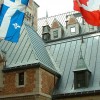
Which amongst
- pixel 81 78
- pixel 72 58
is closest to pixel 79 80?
pixel 81 78

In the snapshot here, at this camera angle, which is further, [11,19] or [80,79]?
[80,79]

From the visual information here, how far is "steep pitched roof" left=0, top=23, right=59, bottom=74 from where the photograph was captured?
79.4 ft

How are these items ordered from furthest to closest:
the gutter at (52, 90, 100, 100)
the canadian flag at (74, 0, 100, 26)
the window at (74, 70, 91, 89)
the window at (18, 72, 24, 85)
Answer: the window at (74, 70, 91, 89)
the window at (18, 72, 24, 85)
the gutter at (52, 90, 100, 100)
the canadian flag at (74, 0, 100, 26)

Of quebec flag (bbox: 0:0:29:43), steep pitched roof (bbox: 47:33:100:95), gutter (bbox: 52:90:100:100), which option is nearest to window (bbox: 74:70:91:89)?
steep pitched roof (bbox: 47:33:100:95)

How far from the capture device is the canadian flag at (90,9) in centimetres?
1602

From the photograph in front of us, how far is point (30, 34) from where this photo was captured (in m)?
27.9

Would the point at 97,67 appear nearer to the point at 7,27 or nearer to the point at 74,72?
the point at 74,72

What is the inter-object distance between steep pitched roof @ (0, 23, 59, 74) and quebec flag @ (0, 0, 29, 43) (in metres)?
8.46

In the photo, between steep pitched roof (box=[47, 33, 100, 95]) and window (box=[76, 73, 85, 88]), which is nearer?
window (box=[76, 73, 85, 88])

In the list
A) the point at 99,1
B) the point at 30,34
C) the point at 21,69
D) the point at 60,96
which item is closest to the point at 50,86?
the point at 60,96

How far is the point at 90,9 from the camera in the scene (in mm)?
16188

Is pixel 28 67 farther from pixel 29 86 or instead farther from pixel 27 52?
pixel 27 52

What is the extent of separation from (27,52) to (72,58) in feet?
14.7

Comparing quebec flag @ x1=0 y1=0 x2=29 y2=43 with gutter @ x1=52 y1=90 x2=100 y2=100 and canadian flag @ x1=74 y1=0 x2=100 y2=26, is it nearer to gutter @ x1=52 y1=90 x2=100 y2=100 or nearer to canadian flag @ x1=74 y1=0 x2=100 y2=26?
canadian flag @ x1=74 y1=0 x2=100 y2=26
